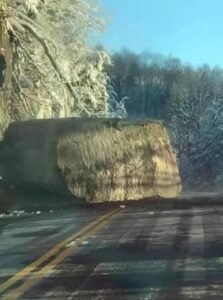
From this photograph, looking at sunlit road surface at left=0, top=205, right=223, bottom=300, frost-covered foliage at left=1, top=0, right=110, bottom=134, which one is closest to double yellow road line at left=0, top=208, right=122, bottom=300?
sunlit road surface at left=0, top=205, right=223, bottom=300

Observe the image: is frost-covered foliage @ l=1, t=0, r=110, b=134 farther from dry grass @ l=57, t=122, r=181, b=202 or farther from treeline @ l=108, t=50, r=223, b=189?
treeline @ l=108, t=50, r=223, b=189

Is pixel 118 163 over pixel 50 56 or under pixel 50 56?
under

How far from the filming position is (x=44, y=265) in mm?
9727

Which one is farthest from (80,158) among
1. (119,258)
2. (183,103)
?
(183,103)

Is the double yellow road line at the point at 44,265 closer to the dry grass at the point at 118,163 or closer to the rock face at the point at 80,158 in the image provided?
the rock face at the point at 80,158

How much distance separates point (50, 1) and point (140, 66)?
259 ft

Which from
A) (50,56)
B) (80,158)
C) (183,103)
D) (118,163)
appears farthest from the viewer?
(183,103)

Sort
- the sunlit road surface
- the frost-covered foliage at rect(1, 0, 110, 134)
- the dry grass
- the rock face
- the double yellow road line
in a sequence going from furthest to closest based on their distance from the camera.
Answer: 1. the frost-covered foliage at rect(1, 0, 110, 134)
2. the dry grass
3. the rock face
4. the double yellow road line
5. the sunlit road surface

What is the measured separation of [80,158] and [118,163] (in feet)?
5.65

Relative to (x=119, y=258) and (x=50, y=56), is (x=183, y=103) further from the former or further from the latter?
(x=119, y=258)

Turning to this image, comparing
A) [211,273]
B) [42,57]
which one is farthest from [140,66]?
[211,273]

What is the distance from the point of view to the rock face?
23.0 m

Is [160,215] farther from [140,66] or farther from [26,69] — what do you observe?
[140,66]

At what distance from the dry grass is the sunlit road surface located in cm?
667
